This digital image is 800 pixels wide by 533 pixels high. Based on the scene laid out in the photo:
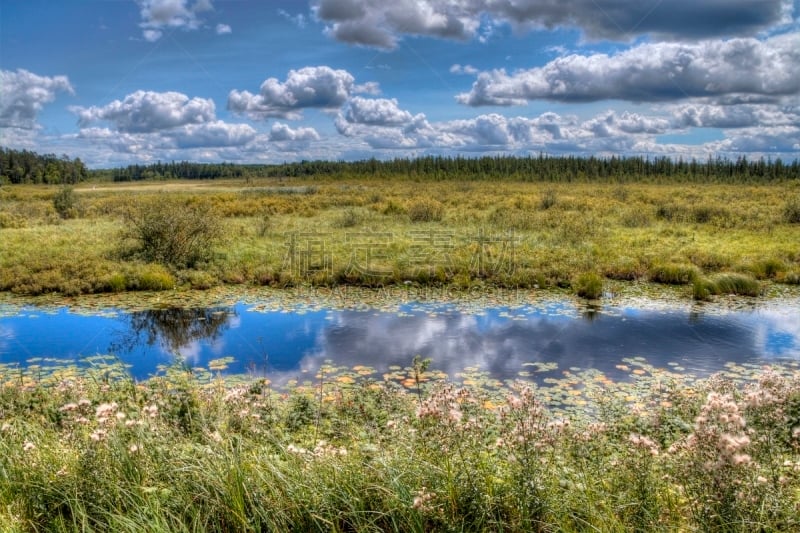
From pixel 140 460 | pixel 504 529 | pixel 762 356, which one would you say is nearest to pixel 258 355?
pixel 140 460

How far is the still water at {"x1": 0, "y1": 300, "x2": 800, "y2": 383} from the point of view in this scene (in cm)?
924

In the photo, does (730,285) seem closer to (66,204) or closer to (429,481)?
(429,481)

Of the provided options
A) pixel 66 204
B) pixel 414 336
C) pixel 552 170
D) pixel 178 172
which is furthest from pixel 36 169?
pixel 414 336

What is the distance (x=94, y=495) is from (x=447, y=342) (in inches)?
292

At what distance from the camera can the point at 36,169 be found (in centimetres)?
8825

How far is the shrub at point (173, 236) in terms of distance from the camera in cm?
1702

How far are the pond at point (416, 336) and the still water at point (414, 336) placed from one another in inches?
0.9

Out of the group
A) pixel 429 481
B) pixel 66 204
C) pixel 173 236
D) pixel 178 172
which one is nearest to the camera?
pixel 429 481

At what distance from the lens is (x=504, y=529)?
326 cm

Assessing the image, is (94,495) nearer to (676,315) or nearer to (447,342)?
(447,342)

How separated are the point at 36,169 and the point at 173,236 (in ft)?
294

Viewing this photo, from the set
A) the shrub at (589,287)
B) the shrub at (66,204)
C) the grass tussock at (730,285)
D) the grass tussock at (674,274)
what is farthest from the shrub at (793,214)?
the shrub at (66,204)

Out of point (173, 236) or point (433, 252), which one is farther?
point (433, 252)

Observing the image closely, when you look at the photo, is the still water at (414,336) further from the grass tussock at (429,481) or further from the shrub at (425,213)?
the shrub at (425,213)
